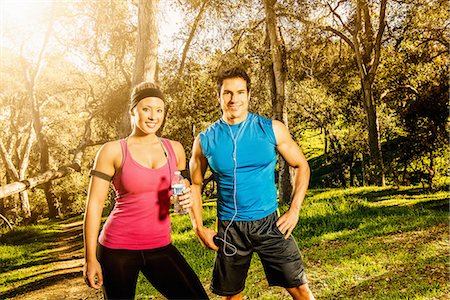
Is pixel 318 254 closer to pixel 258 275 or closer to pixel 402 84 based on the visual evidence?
pixel 258 275

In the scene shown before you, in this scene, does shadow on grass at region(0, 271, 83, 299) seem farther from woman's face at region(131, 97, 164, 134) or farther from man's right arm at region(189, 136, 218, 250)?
woman's face at region(131, 97, 164, 134)

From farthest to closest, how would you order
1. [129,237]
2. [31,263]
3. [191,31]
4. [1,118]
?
[1,118] < [191,31] < [31,263] < [129,237]

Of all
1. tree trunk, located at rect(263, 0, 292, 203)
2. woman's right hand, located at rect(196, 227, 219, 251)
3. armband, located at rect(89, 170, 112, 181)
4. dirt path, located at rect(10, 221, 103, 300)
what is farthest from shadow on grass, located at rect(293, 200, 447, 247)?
armband, located at rect(89, 170, 112, 181)

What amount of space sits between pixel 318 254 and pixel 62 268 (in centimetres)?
679

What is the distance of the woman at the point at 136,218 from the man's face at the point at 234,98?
640 mm

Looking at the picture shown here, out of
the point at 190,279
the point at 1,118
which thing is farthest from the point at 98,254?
the point at 1,118

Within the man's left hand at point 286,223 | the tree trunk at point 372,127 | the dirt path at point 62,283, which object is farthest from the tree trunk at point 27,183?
the tree trunk at point 372,127

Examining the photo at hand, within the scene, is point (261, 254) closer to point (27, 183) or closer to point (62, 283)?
point (62, 283)

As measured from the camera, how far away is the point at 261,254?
3.60 metres

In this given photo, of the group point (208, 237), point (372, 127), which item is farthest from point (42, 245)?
point (372, 127)

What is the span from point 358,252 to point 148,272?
538 cm

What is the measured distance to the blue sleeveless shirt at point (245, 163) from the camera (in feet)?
11.5

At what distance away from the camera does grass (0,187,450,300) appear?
5.96m

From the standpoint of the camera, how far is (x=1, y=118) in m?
27.8
